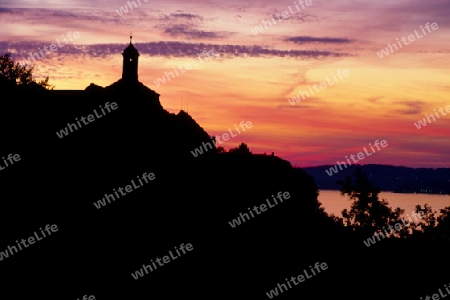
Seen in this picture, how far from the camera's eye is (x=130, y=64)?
56656 mm

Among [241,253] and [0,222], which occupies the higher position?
[0,222]

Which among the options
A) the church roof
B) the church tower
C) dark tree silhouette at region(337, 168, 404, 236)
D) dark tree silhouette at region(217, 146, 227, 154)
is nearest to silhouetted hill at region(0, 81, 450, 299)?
the church tower

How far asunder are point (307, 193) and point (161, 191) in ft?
130

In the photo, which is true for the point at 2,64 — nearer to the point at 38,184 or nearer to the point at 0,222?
the point at 38,184

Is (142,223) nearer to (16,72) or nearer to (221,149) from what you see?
(16,72)

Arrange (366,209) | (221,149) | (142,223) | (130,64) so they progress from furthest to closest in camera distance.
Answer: (221,149) < (130,64) < (366,209) < (142,223)

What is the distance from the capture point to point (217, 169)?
4947cm

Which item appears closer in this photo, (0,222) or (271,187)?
(0,222)

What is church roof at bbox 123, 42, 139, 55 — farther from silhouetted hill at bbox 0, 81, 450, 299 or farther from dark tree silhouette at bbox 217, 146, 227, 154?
dark tree silhouette at bbox 217, 146, 227, 154

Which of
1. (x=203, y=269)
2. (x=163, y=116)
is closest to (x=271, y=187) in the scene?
(x=163, y=116)

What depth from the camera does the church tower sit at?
56312 mm

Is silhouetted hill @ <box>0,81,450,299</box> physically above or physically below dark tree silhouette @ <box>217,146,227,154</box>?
below

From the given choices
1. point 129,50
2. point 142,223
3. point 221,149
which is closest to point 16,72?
point 129,50

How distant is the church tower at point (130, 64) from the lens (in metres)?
56.3
